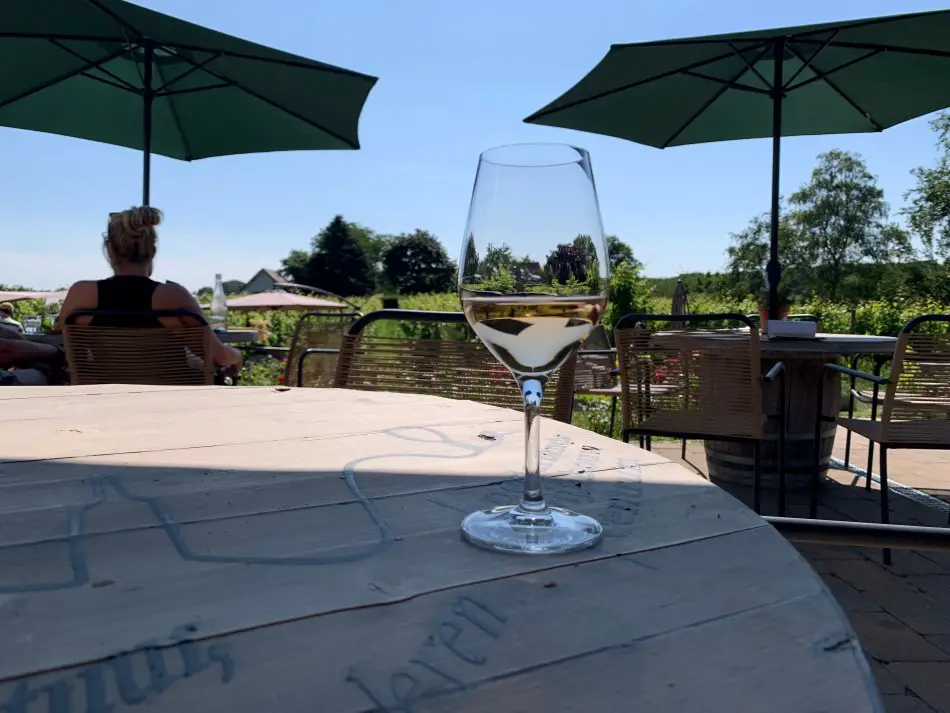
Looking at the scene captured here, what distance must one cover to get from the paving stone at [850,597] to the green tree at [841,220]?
44.7 m

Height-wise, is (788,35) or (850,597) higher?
(788,35)

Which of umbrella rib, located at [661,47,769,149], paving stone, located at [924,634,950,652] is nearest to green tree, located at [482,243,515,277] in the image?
paving stone, located at [924,634,950,652]

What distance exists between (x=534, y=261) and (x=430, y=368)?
→ 1488mm

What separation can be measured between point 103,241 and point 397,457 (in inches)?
113

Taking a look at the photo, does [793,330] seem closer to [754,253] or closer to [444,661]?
[444,661]

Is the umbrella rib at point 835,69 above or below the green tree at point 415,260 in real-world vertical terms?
below

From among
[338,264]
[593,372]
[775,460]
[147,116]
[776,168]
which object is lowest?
[775,460]

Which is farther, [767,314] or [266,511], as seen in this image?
[767,314]

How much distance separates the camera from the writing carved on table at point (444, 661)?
294 millimetres

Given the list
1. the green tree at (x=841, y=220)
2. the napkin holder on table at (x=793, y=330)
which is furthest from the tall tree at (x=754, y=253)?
the napkin holder on table at (x=793, y=330)

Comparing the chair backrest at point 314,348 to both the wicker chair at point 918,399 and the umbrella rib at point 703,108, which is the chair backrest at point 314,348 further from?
the umbrella rib at point 703,108

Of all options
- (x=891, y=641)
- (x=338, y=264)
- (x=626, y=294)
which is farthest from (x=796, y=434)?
(x=338, y=264)

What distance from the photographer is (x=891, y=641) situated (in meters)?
2.05

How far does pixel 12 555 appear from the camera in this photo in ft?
1.49
